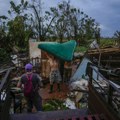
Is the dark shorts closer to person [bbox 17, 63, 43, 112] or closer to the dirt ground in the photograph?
the dirt ground

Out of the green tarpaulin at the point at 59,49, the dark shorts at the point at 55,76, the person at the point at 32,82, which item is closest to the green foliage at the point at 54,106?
the person at the point at 32,82

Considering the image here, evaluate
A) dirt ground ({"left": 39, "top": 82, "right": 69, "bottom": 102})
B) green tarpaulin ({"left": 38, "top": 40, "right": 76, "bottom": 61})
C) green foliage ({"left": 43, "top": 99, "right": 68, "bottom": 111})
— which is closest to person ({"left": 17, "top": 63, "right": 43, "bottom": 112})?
green foliage ({"left": 43, "top": 99, "right": 68, "bottom": 111})

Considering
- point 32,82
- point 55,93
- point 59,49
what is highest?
point 59,49

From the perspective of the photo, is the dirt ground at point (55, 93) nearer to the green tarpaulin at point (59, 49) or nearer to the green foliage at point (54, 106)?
the green tarpaulin at point (59, 49)

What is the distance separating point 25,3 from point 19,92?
1943 centimetres

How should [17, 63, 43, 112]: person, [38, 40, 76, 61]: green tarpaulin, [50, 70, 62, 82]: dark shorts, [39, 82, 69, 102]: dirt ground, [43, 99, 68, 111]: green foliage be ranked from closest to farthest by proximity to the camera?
[17, 63, 43, 112]: person < [43, 99, 68, 111]: green foliage < [39, 82, 69, 102]: dirt ground < [50, 70, 62, 82]: dark shorts < [38, 40, 76, 61]: green tarpaulin

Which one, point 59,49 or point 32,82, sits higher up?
point 59,49

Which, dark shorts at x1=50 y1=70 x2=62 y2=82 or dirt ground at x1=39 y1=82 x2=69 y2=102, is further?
dark shorts at x1=50 y1=70 x2=62 y2=82

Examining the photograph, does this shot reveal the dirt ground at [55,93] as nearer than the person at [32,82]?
No

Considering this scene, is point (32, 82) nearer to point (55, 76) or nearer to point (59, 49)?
point (55, 76)

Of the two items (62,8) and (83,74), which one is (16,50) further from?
(83,74)

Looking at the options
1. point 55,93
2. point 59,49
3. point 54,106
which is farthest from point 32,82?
point 59,49

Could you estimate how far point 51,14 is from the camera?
98.7 ft

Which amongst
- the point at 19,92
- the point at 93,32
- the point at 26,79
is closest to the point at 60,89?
the point at 19,92
